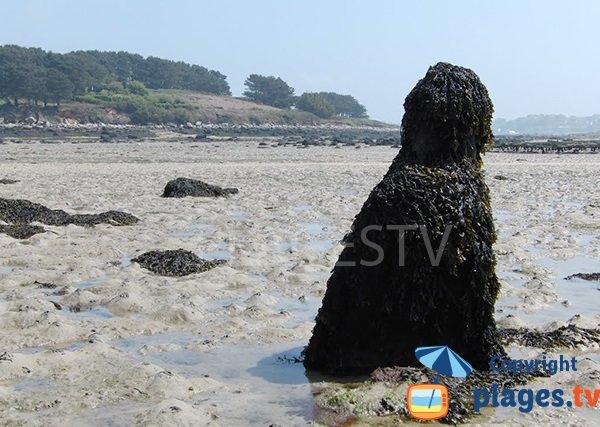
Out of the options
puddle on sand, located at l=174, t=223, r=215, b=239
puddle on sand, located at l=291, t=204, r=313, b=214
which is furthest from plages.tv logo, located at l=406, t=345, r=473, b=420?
puddle on sand, located at l=291, t=204, r=313, b=214

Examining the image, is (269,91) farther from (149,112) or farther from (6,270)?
(6,270)

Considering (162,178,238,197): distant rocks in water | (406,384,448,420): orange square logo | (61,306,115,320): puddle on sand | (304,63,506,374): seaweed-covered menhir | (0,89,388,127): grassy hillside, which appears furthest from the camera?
(0,89,388,127): grassy hillside

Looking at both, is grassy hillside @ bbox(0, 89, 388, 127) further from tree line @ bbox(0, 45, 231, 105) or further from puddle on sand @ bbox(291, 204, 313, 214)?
puddle on sand @ bbox(291, 204, 313, 214)

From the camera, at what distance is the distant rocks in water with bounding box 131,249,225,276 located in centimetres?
882

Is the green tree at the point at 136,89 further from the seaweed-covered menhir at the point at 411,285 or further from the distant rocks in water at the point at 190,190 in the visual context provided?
the seaweed-covered menhir at the point at 411,285

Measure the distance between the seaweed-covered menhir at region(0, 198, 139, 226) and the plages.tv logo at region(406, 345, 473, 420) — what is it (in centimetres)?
816

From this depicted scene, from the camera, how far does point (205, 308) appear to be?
24.0ft

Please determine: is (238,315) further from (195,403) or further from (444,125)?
(444,125)

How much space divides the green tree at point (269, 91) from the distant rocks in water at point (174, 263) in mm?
145212


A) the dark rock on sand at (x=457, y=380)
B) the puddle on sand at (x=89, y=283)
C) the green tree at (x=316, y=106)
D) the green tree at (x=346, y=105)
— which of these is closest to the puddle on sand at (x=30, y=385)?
the dark rock on sand at (x=457, y=380)

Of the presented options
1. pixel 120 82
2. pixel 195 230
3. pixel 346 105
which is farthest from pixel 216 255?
pixel 346 105

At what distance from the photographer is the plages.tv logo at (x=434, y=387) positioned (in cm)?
464

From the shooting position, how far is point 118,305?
7.22m

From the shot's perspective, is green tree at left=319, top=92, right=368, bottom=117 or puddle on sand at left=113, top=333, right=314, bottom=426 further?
green tree at left=319, top=92, right=368, bottom=117
